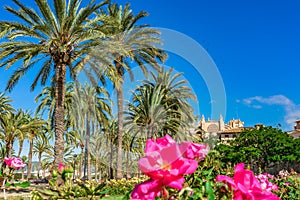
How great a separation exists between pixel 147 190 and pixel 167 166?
7cm

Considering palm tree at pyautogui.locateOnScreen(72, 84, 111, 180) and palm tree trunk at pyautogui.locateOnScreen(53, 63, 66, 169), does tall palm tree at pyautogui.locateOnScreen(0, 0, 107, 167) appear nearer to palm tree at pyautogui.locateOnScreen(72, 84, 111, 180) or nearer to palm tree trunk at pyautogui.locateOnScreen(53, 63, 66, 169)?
palm tree trunk at pyautogui.locateOnScreen(53, 63, 66, 169)

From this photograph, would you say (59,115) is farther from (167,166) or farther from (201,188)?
(167,166)

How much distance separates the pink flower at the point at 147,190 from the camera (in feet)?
2.50

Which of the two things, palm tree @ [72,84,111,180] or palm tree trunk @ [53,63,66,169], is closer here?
palm tree trunk @ [53,63,66,169]

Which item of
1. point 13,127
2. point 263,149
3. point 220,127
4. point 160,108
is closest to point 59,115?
point 160,108

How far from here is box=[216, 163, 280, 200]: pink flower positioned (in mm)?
812

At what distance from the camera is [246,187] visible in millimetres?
839

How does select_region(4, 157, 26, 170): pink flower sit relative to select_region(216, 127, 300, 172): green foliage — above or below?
below

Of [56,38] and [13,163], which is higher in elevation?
[56,38]

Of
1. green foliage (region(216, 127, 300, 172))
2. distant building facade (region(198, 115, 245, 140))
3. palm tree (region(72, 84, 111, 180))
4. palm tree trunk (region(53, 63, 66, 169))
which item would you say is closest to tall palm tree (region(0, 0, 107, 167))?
palm tree trunk (region(53, 63, 66, 169))

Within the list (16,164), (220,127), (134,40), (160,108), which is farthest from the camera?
(220,127)

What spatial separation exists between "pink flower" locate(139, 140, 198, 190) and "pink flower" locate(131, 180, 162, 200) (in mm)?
15

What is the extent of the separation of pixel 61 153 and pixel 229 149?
23.6m

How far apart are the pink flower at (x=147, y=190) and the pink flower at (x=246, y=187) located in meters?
0.18
